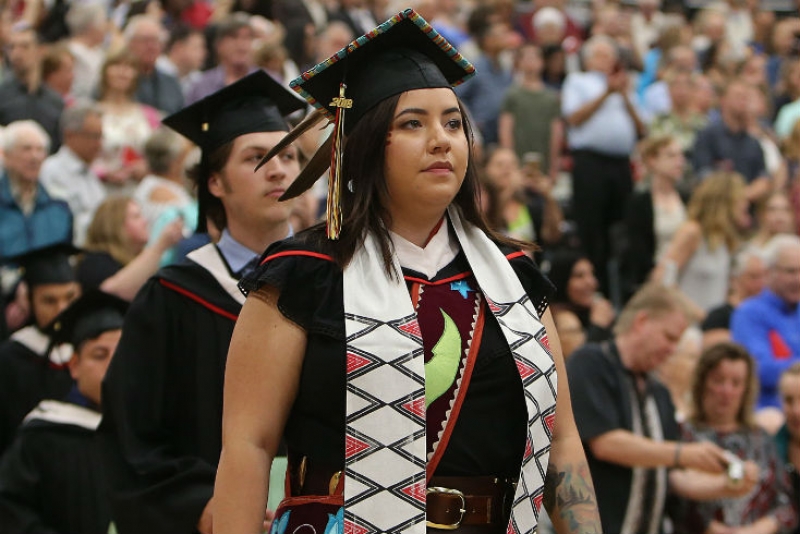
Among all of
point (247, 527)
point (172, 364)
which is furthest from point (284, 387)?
point (172, 364)

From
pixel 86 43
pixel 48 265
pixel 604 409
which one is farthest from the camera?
pixel 86 43

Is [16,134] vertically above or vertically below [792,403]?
above

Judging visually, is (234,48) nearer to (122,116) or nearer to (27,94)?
(122,116)

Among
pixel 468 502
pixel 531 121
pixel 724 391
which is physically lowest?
pixel 724 391

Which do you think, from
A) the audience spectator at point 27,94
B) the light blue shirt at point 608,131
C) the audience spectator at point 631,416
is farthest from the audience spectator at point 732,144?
the audience spectator at point 631,416

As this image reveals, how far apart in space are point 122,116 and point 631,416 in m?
5.20

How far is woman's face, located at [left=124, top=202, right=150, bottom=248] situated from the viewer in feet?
27.5

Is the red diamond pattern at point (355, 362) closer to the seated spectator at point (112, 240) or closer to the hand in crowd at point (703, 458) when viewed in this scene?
the hand in crowd at point (703, 458)

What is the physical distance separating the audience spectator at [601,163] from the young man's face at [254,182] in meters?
8.11

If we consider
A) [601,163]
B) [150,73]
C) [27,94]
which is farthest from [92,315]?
[601,163]

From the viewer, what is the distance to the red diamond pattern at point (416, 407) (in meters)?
3.24

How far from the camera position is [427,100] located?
340 centimetres

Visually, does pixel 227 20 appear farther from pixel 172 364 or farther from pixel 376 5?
pixel 172 364

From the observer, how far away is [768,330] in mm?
9789
